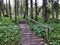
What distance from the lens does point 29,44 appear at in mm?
8508

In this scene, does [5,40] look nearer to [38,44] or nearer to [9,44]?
[9,44]

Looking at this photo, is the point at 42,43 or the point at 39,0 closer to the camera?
the point at 42,43

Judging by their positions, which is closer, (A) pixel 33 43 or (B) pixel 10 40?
(A) pixel 33 43

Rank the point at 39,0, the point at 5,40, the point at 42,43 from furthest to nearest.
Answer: the point at 39,0 → the point at 5,40 → the point at 42,43

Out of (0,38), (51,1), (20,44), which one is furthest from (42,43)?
(51,1)

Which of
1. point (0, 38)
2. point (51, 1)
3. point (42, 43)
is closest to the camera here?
point (42, 43)

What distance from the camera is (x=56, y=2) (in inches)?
1264

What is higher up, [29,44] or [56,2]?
[56,2]

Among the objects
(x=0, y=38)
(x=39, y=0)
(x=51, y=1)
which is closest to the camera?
(x=0, y=38)

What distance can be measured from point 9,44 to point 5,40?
1.92 ft

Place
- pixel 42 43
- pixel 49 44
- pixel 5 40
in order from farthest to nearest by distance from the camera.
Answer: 1. pixel 5 40
2. pixel 42 43
3. pixel 49 44

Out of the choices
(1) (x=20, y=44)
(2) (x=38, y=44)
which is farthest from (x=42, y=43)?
(1) (x=20, y=44)

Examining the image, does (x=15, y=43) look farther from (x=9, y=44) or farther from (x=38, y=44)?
(x=38, y=44)

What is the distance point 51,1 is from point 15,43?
→ 23.6 m
